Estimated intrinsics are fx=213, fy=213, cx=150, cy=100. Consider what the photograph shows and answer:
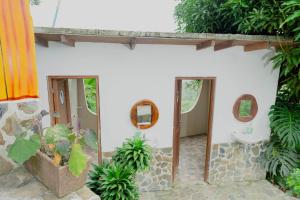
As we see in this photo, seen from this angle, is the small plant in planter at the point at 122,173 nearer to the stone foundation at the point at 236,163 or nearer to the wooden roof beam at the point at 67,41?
the wooden roof beam at the point at 67,41

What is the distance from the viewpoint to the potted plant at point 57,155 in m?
1.82

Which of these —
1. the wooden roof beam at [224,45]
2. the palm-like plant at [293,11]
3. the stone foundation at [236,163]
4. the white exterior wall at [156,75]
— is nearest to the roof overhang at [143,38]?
the wooden roof beam at [224,45]

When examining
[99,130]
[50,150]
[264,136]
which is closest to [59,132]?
[50,150]

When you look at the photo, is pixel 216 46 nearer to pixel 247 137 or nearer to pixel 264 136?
pixel 247 137

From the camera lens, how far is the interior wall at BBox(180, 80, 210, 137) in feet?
20.9

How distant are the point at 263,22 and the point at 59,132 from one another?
10.5 feet

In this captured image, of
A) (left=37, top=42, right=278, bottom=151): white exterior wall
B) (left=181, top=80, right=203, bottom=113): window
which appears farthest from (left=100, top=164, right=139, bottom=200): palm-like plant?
(left=181, top=80, right=203, bottom=113): window

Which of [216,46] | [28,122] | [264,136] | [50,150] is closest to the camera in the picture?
[50,150]

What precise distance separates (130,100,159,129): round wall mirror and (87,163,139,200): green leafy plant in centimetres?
85

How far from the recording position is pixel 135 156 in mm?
2793

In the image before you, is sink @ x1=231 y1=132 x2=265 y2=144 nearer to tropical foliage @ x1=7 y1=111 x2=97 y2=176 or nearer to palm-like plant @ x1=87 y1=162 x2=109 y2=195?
palm-like plant @ x1=87 y1=162 x2=109 y2=195

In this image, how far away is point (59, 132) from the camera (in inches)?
79.7

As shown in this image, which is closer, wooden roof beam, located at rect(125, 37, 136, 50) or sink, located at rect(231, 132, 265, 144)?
wooden roof beam, located at rect(125, 37, 136, 50)

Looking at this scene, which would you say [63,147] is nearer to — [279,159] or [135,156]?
[135,156]
